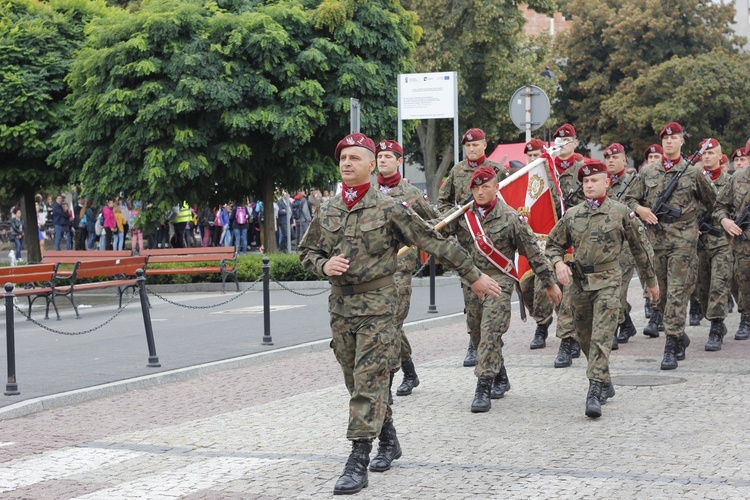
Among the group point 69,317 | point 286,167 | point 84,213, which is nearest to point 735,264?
point 69,317

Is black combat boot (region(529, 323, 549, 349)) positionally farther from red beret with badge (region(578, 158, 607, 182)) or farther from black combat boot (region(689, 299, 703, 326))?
red beret with badge (region(578, 158, 607, 182))

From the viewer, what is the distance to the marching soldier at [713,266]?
12836mm

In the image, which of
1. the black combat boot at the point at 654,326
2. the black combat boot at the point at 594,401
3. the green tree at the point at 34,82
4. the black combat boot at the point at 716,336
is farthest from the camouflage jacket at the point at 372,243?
the green tree at the point at 34,82

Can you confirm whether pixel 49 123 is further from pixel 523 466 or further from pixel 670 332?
pixel 523 466

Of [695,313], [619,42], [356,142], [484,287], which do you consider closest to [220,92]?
[695,313]

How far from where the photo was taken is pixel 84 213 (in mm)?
35438

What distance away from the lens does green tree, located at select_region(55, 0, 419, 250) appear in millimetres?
25281

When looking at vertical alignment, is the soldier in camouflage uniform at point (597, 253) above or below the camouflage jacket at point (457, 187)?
below

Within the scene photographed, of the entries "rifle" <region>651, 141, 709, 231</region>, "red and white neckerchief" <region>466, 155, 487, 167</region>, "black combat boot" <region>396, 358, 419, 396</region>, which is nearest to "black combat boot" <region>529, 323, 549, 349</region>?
"rifle" <region>651, 141, 709, 231</region>

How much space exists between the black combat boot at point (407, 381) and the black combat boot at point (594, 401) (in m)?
1.81

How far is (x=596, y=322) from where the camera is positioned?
9.27 metres

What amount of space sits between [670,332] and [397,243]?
16.8ft

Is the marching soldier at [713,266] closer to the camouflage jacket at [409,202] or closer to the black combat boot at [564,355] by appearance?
the black combat boot at [564,355]

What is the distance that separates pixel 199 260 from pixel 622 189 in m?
12.4
